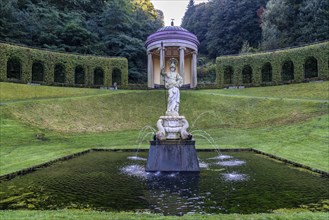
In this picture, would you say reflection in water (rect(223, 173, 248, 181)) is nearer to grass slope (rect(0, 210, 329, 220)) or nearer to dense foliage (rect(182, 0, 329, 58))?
grass slope (rect(0, 210, 329, 220))

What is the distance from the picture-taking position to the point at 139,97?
32250 mm

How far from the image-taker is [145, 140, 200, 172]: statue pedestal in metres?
11.0

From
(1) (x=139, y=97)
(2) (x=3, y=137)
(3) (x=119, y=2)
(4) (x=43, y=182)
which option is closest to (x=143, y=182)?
Result: (4) (x=43, y=182)

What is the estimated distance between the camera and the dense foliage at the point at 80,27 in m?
44.4

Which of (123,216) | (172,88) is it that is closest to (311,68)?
(172,88)

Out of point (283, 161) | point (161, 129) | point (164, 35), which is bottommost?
point (283, 161)

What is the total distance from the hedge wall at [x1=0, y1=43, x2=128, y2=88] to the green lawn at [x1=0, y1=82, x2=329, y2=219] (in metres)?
5.01

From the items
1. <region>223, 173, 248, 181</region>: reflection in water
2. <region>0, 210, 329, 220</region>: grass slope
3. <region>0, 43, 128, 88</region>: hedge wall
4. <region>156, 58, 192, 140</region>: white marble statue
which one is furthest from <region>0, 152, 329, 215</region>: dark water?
<region>0, 43, 128, 88</region>: hedge wall

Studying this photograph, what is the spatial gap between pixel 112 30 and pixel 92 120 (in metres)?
31.9

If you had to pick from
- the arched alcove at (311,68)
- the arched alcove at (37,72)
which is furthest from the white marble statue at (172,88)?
the arched alcove at (311,68)

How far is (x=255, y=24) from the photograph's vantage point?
66.5 metres

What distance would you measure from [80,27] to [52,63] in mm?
11955

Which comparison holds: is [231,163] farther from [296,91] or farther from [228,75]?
[228,75]

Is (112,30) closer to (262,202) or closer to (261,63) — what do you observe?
(261,63)
